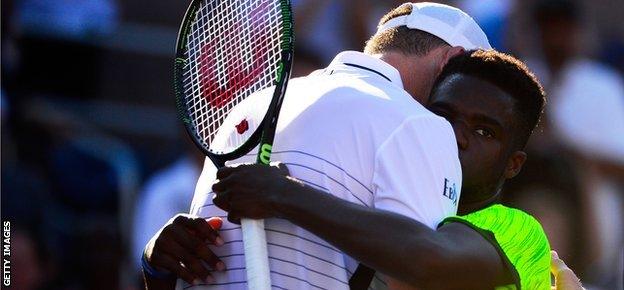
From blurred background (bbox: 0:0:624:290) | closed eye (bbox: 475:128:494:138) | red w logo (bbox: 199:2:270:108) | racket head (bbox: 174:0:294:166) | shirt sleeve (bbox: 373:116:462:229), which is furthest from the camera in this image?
blurred background (bbox: 0:0:624:290)

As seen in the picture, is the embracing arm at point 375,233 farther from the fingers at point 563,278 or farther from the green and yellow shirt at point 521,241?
the fingers at point 563,278

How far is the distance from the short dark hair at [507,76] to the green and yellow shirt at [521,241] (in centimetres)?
32

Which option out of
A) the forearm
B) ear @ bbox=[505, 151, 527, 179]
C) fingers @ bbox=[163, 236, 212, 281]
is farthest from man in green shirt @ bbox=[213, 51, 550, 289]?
fingers @ bbox=[163, 236, 212, 281]

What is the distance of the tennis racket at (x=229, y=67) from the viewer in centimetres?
360

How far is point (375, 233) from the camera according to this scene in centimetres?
328

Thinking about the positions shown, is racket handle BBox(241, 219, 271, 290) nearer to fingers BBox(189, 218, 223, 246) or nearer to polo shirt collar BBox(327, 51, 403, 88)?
fingers BBox(189, 218, 223, 246)

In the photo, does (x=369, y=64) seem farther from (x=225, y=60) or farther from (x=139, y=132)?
(x=139, y=132)

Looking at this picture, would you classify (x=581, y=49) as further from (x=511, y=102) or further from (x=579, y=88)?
(x=511, y=102)

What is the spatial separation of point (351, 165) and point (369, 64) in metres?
0.42

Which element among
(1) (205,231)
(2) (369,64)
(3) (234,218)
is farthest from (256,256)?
(2) (369,64)

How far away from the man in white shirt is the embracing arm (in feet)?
0.28

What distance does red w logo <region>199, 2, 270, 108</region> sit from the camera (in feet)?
12.4

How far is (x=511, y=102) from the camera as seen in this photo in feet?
12.8

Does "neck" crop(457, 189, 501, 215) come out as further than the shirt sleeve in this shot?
Yes
